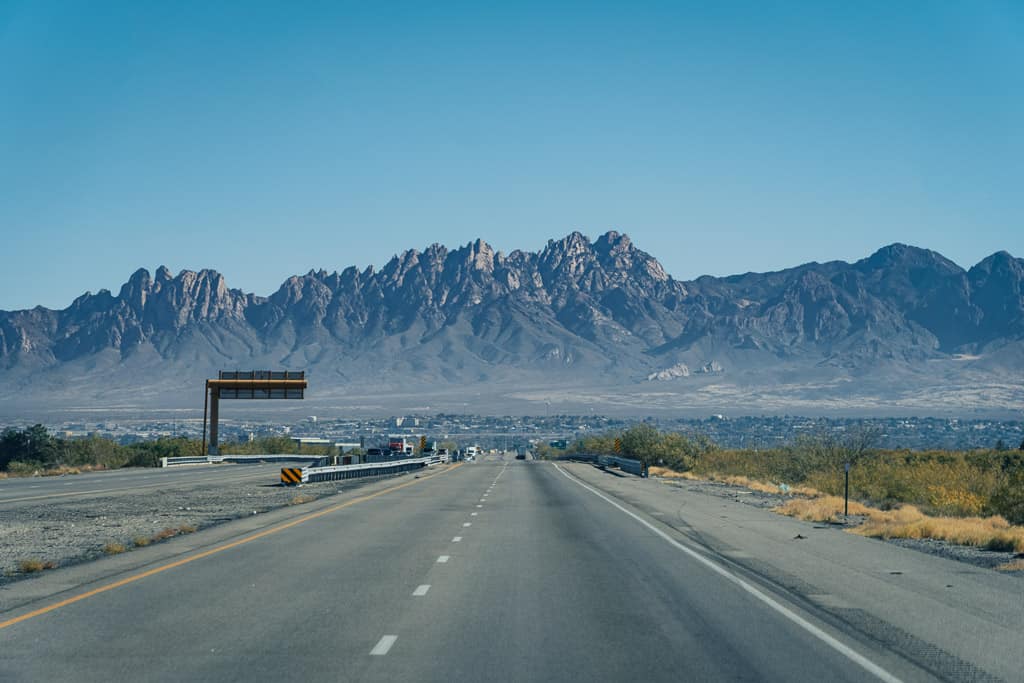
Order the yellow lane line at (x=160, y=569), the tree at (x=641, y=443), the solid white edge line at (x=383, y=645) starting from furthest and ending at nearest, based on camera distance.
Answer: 1. the tree at (x=641, y=443)
2. the yellow lane line at (x=160, y=569)
3. the solid white edge line at (x=383, y=645)

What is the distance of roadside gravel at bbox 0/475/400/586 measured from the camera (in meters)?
21.3

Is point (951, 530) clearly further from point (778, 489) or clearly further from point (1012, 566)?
point (778, 489)

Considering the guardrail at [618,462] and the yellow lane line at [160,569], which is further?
the guardrail at [618,462]

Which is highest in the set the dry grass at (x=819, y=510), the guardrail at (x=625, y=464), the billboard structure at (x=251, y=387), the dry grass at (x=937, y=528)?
the billboard structure at (x=251, y=387)

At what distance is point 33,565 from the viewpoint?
18.1 m

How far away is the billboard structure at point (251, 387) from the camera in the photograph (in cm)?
9456

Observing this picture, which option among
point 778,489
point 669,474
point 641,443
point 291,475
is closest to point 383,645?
point 291,475

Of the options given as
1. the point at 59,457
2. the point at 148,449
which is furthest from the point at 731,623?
the point at 148,449

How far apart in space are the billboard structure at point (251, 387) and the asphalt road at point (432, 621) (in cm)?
7355

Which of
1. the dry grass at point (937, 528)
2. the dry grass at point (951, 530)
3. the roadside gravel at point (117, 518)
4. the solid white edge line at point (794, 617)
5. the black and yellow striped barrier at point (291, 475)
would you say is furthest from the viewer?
the black and yellow striped barrier at point (291, 475)

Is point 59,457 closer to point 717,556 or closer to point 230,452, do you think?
point 230,452

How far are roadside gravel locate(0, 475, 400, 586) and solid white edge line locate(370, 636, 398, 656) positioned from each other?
7.78m

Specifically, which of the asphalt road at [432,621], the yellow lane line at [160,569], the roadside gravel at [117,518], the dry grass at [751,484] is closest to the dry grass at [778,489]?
the dry grass at [751,484]

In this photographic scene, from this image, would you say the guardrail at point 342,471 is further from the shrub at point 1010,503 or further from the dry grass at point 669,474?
the shrub at point 1010,503
